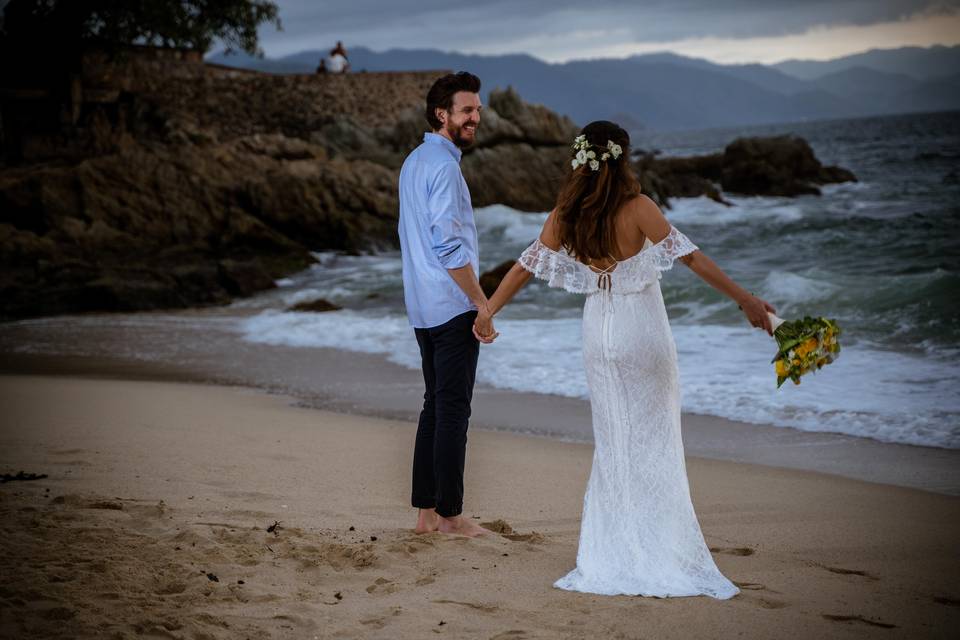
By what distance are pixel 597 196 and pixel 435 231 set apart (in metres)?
0.84

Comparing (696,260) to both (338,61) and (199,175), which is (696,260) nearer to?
(199,175)

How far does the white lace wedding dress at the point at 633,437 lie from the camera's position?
4043 mm

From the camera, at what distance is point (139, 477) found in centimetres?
569

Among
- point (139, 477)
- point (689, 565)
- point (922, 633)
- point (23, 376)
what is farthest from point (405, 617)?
point (23, 376)

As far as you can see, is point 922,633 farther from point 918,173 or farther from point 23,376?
point 918,173

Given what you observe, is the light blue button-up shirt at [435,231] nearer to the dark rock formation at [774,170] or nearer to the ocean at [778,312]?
the ocean at [778,312]

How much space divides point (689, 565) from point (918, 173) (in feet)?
154

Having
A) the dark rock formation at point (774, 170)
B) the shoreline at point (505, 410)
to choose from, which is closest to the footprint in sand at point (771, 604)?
the shoreline at point (505, 410)

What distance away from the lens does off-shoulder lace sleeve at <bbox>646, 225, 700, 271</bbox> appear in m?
3.93

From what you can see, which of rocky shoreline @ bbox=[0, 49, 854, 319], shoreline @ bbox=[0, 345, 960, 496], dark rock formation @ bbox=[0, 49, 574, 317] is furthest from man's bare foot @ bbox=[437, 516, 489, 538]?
dark rock formation @ bbox=[0, 49, 574, 317]

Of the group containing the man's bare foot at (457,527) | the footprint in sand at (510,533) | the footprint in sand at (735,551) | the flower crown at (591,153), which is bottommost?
the footprint in sand at (510,533)

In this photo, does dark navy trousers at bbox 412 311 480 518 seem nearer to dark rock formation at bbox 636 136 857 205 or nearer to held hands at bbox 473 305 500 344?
held hands at bbox 473 305 500 344

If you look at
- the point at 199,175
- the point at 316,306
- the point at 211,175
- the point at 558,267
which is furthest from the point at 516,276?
the point at 211,175

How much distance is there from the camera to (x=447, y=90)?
4.48 m
